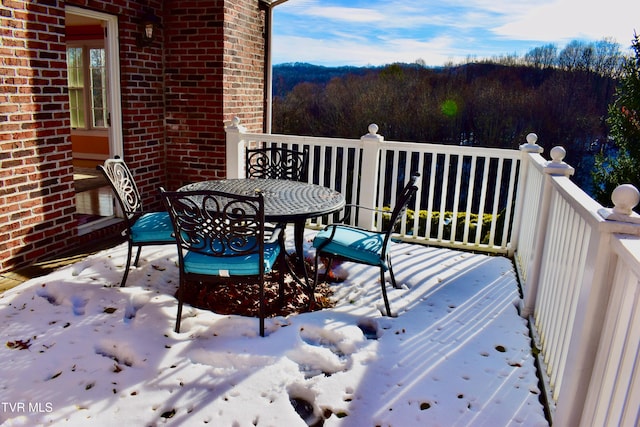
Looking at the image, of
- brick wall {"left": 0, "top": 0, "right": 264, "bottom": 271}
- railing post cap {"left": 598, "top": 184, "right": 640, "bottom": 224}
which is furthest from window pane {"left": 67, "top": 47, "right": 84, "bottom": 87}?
railing post cap {"left": 598, "top": 184, "right": 640, "bottom": 224}

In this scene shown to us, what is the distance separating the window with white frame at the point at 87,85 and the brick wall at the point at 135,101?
3.69 meters

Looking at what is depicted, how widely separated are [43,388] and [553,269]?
8.56 ft

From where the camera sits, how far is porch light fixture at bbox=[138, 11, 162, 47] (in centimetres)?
496

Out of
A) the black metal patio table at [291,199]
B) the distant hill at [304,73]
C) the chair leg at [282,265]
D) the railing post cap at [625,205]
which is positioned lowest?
the chair leg at [282,265]

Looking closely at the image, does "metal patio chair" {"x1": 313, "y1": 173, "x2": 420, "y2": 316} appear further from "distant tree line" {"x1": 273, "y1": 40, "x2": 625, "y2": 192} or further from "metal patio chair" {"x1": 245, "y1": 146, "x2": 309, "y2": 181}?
"distant tree line" {"x1": 273, "y1": 40, "x2": 625, "y2": 192}

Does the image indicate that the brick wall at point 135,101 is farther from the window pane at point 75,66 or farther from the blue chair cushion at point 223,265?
the window pane at point 75,66

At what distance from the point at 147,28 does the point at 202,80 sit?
2.53ft

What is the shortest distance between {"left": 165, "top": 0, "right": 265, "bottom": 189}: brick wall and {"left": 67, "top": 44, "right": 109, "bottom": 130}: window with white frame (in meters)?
3.68

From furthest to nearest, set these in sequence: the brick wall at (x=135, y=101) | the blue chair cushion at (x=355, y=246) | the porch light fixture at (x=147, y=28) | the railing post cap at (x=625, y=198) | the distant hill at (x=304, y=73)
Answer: the distant hill at (x=304, y=73) < the porch light fixture at (x=147, y=28) < the brick wall at (x=135, y=101) < the blue chair cushion at (x=355, y=246) < the railing post cap at (x=625, y=198)

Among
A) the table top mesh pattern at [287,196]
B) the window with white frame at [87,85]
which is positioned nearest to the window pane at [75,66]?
the window with white frame at [87,85]

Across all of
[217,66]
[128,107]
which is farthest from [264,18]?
[128,107]

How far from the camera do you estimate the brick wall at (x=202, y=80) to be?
5.31 metres

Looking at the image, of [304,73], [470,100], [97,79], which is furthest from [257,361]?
[470,100]

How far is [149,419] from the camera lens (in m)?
2.01
